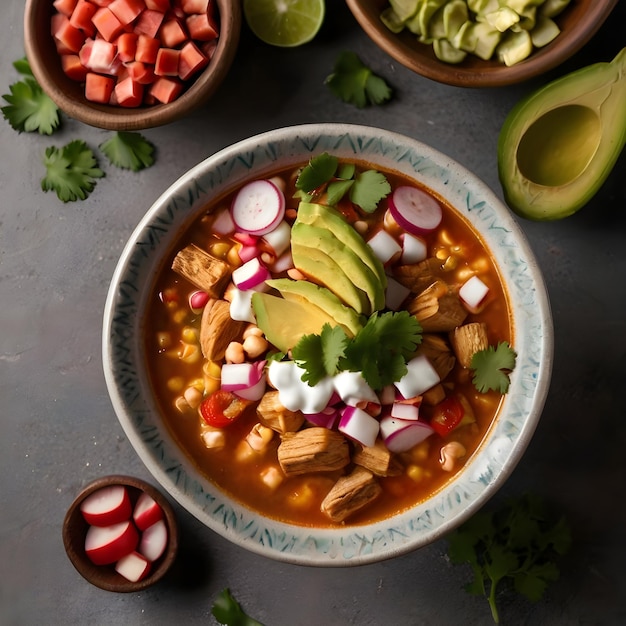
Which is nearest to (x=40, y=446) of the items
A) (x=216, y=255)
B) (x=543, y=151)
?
(x=216, y=255)

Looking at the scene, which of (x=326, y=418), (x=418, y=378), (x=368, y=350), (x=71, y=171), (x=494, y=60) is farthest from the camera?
(x=71, y=171)

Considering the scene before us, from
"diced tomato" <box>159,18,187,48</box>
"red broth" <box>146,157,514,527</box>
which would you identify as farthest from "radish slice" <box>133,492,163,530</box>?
"diced tomato" <box>159,18,187,48</box>

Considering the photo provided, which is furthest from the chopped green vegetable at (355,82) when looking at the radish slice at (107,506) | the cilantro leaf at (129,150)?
the radish slice at (107,506)

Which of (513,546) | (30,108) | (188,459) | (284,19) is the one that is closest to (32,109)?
(30,108)

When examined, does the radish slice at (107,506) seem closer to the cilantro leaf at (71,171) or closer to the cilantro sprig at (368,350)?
the cilantro sprig at (368,350)

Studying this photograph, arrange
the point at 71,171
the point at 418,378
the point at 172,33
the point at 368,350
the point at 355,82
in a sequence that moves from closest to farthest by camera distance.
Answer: the point at 368,350
the point at 418,378
the point at 172,33
the point at 355,82
the point at 71,171

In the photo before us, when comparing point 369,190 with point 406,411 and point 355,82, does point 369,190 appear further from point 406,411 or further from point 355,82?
point 406,411

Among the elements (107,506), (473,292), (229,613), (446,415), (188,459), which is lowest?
(229,613)

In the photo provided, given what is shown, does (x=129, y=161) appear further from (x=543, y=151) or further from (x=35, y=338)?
(x=543, y=151)
